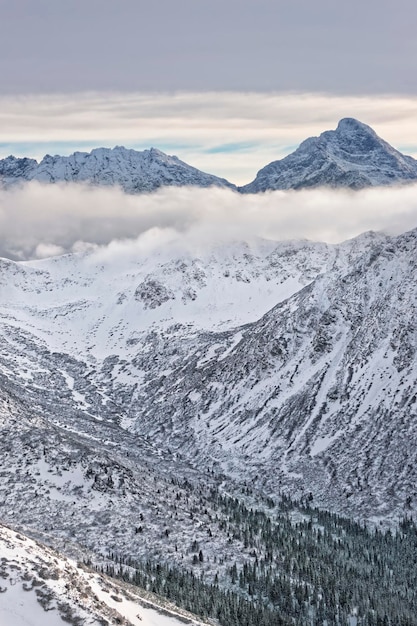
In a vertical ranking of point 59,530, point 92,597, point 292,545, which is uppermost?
point 92,597

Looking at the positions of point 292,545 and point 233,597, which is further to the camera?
point 292,545

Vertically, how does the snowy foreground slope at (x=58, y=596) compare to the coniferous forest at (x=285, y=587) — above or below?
above

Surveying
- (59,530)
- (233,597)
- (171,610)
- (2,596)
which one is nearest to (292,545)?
(233,597)

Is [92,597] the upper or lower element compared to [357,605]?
upper

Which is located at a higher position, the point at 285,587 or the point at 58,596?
the point at 58,596

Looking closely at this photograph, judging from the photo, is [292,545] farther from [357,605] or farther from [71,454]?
[71,454]

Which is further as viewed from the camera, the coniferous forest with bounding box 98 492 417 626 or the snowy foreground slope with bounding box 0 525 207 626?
the coniferous forest with bounding box 98 492 417 626

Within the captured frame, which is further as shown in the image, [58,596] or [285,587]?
[285,587]

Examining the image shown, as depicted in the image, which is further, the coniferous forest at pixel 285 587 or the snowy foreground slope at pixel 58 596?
the coniferous forest at pixel 285 587
